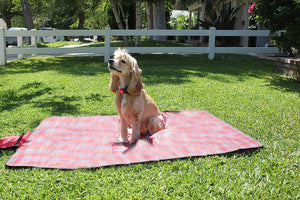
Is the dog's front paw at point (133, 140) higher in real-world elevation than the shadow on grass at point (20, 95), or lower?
lower

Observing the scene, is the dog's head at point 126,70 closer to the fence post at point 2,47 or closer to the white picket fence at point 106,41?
the white picket fence at point 106,41

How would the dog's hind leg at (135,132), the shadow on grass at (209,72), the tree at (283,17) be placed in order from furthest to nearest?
the shadow on grass at (209,72), the tree at (283,17), the dog's hind leg at (135,132)

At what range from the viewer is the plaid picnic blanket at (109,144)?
3.20 meters

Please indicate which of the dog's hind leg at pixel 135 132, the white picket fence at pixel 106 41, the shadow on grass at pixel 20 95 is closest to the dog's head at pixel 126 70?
the dog's hind leg at pixel 135 132

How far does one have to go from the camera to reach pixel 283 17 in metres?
7.56

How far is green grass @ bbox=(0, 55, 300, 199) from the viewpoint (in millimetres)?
2721

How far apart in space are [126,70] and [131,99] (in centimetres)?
41

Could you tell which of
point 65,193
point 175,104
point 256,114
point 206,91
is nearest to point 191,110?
point 175,104

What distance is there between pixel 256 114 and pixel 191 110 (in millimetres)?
1230

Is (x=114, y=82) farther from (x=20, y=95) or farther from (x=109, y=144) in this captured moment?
(x=20, y=95)

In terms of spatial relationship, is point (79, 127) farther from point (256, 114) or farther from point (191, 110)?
point (256, 114)

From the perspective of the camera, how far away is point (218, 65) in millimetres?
11047

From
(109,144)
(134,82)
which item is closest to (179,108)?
(109,144)

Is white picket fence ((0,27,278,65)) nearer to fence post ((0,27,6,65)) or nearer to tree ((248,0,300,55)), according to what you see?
fence post ((0,27,6,65))
